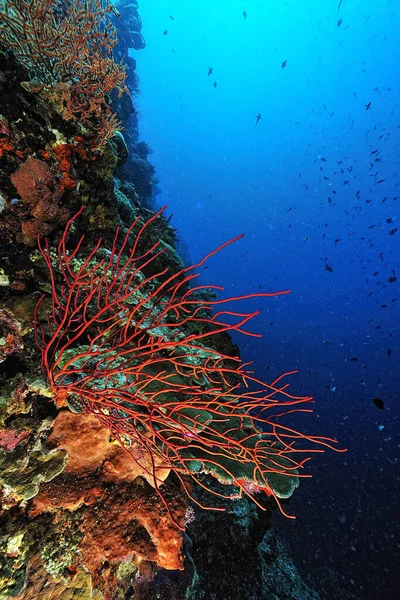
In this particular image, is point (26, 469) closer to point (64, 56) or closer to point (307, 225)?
point (64, 56)

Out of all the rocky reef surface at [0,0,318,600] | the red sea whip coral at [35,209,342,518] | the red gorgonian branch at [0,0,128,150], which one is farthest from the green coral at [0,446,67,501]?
the red gorgonian branch at [0,0,128,150]

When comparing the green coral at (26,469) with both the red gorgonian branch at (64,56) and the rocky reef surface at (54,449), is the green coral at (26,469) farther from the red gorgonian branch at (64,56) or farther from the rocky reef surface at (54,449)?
the red gorgonian branch at (64,56)

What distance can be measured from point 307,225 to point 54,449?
10690 cm

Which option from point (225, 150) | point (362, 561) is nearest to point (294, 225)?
point (225, 150)

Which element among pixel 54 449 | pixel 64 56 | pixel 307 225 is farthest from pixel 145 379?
pixel 307 225

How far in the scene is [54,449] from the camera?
8.26 ft

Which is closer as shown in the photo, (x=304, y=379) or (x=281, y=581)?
(x=281, y=581)

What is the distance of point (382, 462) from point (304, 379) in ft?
38.9

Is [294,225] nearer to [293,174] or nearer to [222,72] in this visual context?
[293,174]

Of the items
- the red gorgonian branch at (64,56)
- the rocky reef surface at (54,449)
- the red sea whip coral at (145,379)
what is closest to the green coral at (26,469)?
the rocky reef surface at (54,449)

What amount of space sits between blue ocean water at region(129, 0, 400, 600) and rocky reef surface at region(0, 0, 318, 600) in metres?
7.86

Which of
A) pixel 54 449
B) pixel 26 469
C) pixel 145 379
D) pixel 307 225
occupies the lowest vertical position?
pixel 26 469

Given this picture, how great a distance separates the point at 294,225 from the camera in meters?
91.0

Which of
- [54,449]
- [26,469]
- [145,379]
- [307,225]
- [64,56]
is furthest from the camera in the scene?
[307,225]
